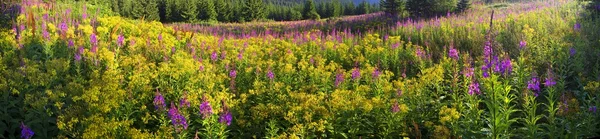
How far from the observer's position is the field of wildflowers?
11.7 feet

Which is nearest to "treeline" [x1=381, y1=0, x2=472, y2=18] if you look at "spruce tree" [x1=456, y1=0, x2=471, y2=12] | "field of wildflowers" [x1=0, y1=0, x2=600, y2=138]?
"spruce tree" [x1=456, y1=0, x2=471, y2=12]

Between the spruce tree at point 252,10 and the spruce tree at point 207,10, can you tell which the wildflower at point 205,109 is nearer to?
the spruce tree at point 207,10

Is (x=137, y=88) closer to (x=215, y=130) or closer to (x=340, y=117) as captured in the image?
(x=215, y=130)

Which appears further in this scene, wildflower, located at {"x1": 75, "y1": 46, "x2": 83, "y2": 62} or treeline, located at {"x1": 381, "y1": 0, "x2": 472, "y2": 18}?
treeline, located at {"x1": 381, "y1": 0, "x2": 472, "y2": 18}

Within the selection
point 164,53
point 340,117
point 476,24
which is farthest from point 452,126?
point 476,24

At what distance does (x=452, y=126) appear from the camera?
3816 mm

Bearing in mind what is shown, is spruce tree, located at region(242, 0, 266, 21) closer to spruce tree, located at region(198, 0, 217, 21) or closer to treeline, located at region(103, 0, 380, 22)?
treeline, located at region(103, 0, 380, 22)

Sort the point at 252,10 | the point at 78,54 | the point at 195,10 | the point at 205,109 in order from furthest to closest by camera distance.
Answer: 1. the point at 252,10
2. the point at 195,10
3. the point at 78,54
4. the point at 205,109

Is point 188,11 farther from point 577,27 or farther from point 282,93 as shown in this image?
point 282,93

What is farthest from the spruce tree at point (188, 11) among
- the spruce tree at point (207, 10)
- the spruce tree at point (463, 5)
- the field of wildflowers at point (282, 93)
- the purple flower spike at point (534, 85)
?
the purple flower spike at point (534, 85)

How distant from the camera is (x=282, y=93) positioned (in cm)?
490

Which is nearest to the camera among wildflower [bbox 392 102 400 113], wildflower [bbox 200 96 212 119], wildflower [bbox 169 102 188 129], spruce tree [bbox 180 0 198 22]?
→ wildflower [bbox 169 102 188 129]

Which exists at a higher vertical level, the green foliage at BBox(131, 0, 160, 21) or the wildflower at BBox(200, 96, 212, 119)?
the green foliage at BBox(131, 0, 160, 21)

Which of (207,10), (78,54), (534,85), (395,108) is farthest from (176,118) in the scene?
(207,10)
